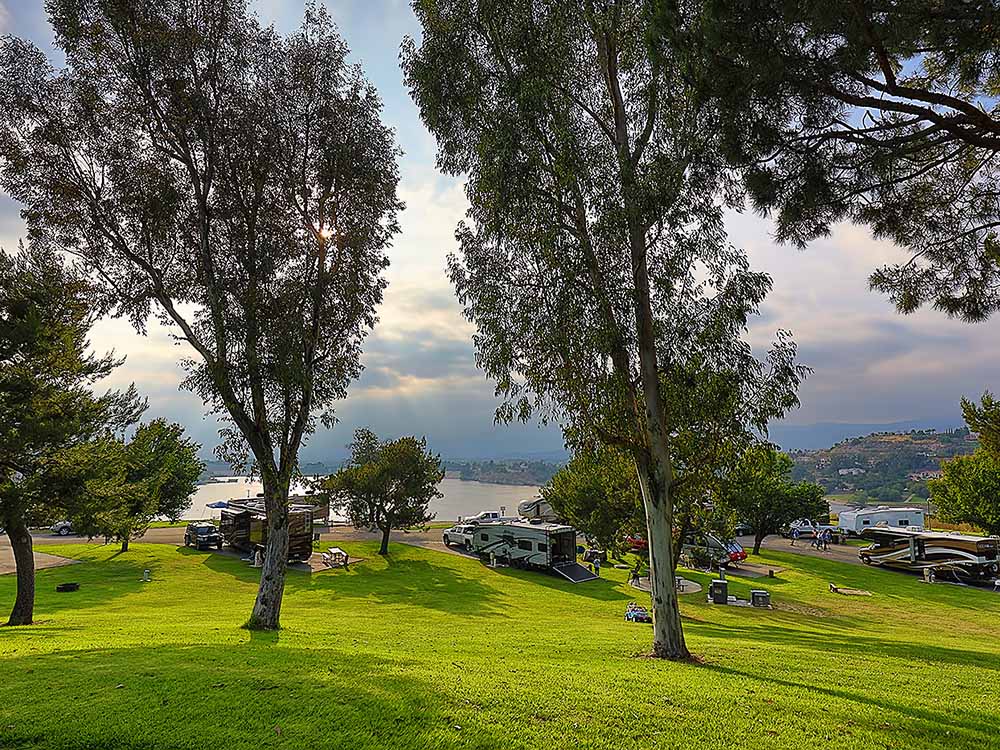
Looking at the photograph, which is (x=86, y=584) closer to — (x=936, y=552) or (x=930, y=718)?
(x=930, y=718)

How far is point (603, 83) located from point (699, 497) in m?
9.68

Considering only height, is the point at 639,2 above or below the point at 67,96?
above

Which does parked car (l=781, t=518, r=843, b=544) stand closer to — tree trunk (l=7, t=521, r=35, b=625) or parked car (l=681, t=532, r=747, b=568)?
parked car (l=681, t=532, r=747, b=568)

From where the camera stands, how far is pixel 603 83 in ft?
36.1

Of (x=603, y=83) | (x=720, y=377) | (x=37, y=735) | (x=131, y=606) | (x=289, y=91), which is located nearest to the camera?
(x=37, y=735)

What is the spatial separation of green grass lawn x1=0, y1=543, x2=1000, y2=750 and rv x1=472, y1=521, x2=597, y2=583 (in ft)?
37.0

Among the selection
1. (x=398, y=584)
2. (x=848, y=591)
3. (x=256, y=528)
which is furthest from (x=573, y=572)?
(x=256, y=528)

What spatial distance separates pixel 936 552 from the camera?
29719 millimetres

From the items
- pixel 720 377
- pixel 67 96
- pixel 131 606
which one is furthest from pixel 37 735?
pixel 131 606

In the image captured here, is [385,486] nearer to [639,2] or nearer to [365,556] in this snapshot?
[365,556]

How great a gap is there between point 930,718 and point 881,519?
149ft

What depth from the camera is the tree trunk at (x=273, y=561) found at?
37.6 ft

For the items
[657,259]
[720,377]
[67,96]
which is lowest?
[720,377]

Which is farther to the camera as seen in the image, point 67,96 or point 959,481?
point 959,481
